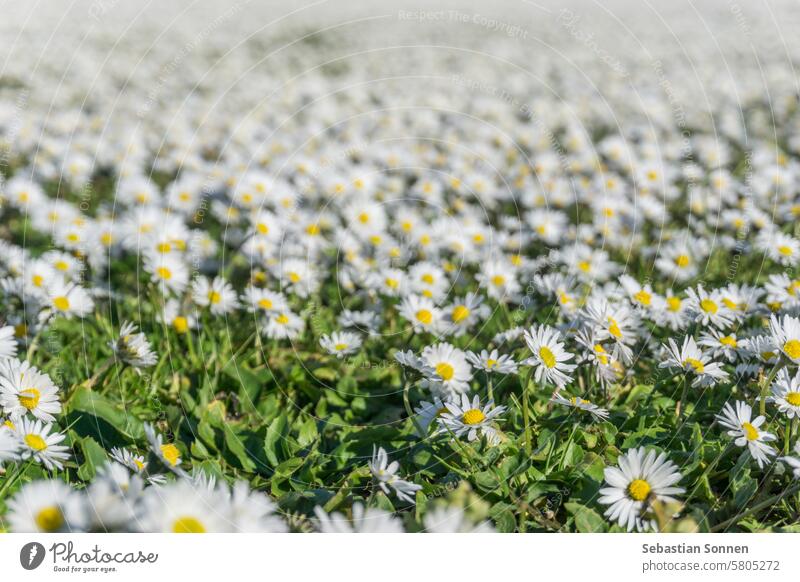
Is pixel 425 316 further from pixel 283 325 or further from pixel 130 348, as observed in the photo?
pixel 130 348

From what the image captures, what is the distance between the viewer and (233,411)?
2389 millimetres

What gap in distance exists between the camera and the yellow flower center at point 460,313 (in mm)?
2561

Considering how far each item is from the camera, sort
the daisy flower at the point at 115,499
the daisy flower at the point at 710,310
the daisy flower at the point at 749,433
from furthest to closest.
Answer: the daisy flower at the point at 710,310, the daisy flower at the point at 749,433, the daisy flower at the point at 115,499

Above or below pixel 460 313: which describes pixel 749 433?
below

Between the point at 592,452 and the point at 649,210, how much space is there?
2.19 meters

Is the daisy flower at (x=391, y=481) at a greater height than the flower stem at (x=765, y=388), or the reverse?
the flower stem at (x=765, y=388)

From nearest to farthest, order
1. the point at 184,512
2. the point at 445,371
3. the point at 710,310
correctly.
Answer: the point at 184,512
the point at 445,371
the point at 710,310

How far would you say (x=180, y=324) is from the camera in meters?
2.60

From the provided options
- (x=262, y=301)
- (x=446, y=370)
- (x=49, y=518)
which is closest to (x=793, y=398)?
(x=446, y=370)

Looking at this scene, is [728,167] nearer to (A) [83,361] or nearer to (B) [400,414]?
(B) [400,414]

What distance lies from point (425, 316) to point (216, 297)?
83 centimetres

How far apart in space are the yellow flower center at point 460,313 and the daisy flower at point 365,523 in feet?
3.05

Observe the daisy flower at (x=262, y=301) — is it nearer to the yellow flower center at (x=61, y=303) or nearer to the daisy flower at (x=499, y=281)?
the yellow flower center at (x=61, y=303)

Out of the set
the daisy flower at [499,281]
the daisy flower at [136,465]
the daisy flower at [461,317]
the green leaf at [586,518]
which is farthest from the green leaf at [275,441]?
the daisy flower at [499,281]
